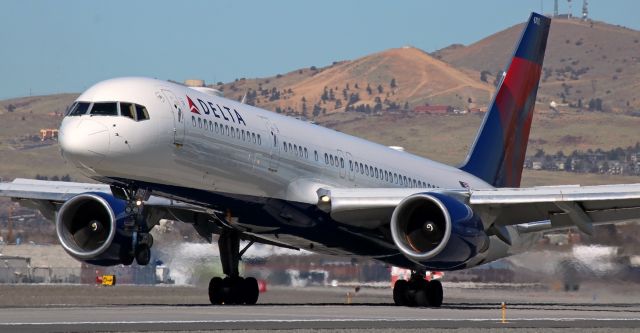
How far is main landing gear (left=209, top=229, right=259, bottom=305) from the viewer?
36.4 meters

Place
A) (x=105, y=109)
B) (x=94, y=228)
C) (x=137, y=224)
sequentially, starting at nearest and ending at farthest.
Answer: (x=105, y=109) → (x=137, y=224) → (x=94, y=228)

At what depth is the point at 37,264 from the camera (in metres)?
77.5

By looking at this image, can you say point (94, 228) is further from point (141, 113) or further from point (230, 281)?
point (141, 113)

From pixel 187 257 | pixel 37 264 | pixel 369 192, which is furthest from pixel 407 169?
pixel 37 264

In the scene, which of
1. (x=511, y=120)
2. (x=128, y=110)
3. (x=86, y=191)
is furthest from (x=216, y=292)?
(x=511, y=120)

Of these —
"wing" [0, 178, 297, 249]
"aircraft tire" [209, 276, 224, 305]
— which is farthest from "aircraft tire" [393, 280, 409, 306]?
"aircraft tire" [209, 276, 224, 305]

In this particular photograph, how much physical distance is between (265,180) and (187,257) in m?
12.0

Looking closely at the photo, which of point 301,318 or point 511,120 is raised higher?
point 511,120

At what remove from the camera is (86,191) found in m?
35.4

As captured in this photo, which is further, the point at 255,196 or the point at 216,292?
the point at 216,292

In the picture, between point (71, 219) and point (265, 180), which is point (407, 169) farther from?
point (71, 219)

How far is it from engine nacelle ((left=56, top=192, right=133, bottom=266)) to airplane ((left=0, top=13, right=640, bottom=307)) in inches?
1.4

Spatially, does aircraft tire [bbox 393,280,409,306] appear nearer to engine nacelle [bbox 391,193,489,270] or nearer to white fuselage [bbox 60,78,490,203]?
white fuselage [bbox 60,78,490,203]

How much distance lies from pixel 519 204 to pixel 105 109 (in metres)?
10.6
